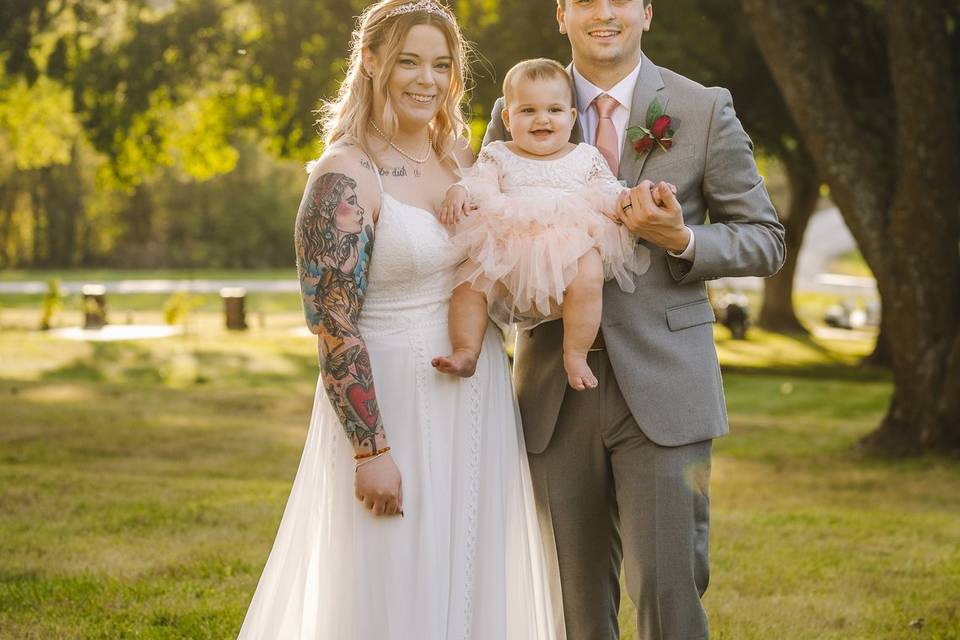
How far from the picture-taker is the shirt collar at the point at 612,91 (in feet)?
11.4

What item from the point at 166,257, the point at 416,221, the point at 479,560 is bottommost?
the point at 166,257

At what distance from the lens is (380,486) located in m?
3.03

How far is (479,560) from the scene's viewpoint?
3262mm

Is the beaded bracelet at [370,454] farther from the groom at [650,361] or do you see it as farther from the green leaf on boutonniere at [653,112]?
the green leaf on boutonniere at [653,112]

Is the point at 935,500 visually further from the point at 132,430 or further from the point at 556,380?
the point at 132,430

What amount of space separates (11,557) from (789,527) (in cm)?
Result: 480

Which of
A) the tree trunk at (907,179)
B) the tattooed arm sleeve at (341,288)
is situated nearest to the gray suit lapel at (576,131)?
the tattooed arm sleeve at (341,288)

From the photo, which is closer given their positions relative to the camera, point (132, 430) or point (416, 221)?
point (416, 221)

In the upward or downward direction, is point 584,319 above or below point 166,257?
above

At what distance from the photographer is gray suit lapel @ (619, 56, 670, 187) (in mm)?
3371

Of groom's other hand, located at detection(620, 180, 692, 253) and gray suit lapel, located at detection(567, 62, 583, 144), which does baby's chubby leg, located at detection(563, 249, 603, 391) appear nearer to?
groom's other hand, located at detection(620, 180, 692, 253)

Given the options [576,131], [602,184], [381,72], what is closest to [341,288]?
[381,72]

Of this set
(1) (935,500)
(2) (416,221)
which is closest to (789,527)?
(1) (935,500)

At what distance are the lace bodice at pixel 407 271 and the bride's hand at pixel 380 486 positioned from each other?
16.1 inches
